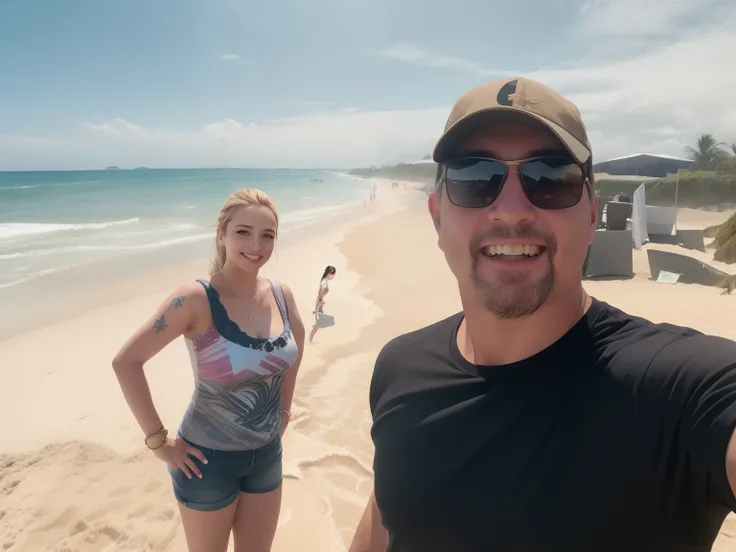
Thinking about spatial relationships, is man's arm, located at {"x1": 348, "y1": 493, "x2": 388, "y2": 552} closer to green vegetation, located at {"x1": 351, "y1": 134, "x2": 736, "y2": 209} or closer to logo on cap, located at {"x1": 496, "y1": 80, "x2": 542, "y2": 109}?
logo on cap, located at {"x1": 496, "y1": 80, "x2": 542, "y2": 109}

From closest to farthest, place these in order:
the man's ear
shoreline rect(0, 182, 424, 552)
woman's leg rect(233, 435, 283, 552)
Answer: the man's ear
woman's leg rect(233, 435, 283, 552)
shoreline rect(0, 182, 424, 552)

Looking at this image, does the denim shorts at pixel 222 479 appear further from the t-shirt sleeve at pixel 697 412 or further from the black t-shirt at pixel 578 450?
the t-shirt sleeve at pixel 697 412

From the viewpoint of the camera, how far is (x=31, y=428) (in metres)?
5.38

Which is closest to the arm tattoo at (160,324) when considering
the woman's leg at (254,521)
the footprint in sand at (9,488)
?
the woman's leg at (254,521)

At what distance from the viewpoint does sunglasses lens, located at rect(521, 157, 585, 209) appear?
1337 mm

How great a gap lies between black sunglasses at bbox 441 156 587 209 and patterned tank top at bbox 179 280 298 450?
4.82 feet

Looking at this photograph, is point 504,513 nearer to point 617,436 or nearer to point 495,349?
point 617,436

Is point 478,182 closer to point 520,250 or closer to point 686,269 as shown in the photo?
point 520,250

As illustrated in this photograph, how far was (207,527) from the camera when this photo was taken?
2.32 m

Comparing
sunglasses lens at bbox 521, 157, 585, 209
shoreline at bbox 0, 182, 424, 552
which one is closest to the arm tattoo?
sunglasses lens at bbox 521, 157, 585, 209

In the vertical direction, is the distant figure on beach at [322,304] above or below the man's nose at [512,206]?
below

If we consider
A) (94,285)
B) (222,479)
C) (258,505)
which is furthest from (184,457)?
(94,285)

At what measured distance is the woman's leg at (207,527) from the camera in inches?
91.1

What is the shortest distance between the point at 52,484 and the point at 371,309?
6.64m
